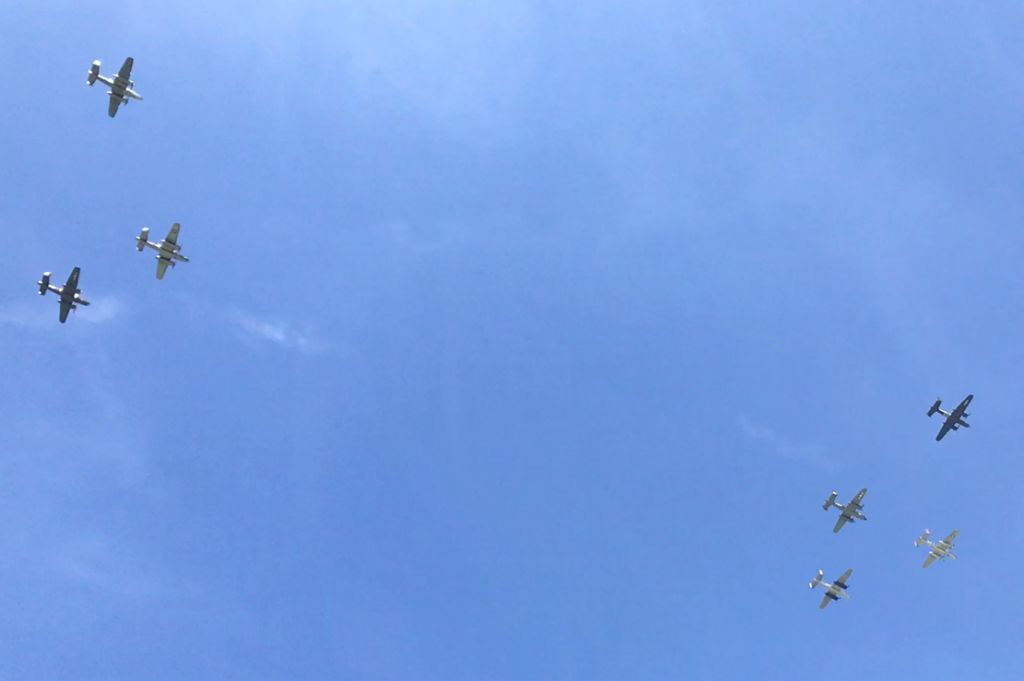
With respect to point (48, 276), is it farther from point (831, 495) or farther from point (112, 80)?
point (831, 495)

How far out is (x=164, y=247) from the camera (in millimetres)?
156250

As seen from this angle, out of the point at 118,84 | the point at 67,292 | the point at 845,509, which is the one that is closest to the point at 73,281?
the point at 67,292

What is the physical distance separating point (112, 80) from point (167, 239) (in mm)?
27152

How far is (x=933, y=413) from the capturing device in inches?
6649

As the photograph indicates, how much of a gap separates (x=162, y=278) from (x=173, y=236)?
317 inches

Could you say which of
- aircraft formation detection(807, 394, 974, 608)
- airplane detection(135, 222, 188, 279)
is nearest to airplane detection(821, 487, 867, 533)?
aircraft formation detection(807, 394, 974, 608)

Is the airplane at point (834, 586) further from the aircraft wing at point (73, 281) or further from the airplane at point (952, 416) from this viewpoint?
the aircraft wing at point (73, 281)

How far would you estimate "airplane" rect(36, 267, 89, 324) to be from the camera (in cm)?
15638

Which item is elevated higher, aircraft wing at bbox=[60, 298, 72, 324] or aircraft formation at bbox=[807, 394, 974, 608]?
aircraft formation at bbox=[807, 394, 974, 608]

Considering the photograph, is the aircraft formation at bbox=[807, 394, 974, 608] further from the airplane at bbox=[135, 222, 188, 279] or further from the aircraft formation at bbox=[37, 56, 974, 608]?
the airplane at bbox=[135, 222, 188, 279]

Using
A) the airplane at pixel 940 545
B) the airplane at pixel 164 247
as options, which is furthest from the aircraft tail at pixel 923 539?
the airplane at pixel 164 247

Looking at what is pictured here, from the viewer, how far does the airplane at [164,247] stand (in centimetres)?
15488

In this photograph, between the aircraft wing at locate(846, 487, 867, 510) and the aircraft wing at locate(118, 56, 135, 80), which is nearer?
the aircraft wing at locate(118, 56, 135, 80)

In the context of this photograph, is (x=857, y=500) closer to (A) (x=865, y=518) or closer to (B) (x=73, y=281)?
(A) (x=865, y=518)
